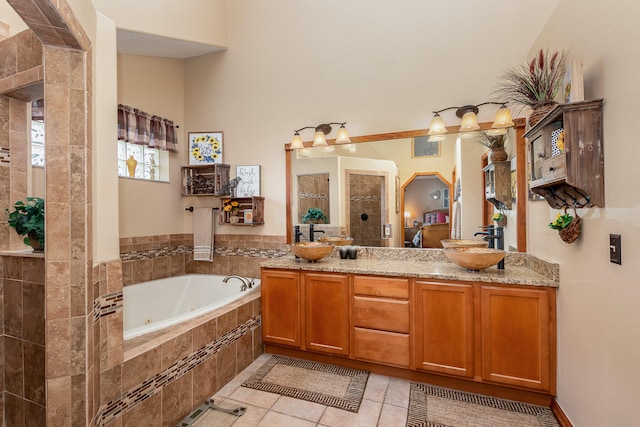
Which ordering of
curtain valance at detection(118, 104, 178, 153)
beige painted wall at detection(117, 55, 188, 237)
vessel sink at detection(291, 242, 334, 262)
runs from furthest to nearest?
beige painted wall at detection(117, 55, 188, 237) → curtain valance at detection(118, 104, 178, 153) → vessel sink at detection(291, 242, 334, 262)

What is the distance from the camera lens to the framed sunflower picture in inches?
140

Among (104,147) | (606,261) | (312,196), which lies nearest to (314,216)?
(312,196)

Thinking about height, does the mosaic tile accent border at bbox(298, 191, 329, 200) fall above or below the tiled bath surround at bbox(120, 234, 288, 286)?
above

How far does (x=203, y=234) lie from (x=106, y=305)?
194 cm

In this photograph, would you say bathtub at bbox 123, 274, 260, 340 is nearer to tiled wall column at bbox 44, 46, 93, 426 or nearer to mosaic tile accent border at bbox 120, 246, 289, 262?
mosaic tile accent border at bbox 120, 246, 289, 262

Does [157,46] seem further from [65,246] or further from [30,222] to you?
[65,246]

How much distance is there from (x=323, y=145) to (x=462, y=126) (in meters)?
1.27

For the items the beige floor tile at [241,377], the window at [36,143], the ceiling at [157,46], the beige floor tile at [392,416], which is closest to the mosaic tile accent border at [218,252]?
the beige floor tile at [241,377]

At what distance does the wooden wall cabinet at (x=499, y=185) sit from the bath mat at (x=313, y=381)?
177cm

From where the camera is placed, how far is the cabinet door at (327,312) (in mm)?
2410

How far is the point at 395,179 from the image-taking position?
2789mm

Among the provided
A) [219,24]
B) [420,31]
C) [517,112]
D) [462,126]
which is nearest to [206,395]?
[462,126]

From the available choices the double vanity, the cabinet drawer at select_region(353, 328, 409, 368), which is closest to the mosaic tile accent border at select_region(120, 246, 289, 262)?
the double vanity

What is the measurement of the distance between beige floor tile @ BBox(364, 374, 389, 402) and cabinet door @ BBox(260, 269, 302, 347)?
668 mm
